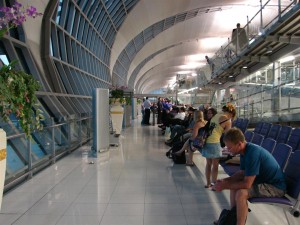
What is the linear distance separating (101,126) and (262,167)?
605 centimetres

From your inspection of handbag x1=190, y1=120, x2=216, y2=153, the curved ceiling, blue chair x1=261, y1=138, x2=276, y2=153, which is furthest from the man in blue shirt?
the curved ceiling

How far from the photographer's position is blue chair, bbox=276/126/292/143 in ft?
20.4

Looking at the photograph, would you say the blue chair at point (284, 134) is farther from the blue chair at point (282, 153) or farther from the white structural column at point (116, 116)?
the white structural column at point (116, 116)

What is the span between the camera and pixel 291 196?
3465 mm

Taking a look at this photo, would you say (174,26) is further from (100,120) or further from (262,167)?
(262,167)

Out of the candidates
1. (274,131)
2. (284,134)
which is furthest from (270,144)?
(274,131)

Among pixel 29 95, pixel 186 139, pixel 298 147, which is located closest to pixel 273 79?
pixel 186 139

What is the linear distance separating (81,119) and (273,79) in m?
8.24

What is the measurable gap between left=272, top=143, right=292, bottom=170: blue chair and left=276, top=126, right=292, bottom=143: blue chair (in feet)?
7.10

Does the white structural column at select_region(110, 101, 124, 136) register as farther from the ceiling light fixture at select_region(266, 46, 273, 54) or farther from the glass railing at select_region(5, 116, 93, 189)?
the ceiling light fixture at select_region(266, 46, 273, 54)

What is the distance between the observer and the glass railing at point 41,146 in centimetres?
577

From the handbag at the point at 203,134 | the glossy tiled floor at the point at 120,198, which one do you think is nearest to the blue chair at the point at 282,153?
the glossy tiled floor at the point at 120,198

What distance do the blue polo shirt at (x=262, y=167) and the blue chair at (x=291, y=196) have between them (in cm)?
10

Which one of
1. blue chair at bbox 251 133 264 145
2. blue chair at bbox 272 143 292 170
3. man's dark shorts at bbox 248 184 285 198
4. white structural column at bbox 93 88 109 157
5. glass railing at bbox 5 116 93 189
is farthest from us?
white structural column at bbox 93 88 109 157
